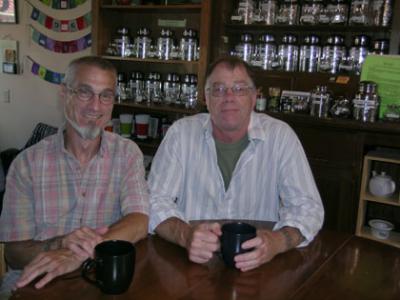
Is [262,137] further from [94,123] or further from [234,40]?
[234,40]

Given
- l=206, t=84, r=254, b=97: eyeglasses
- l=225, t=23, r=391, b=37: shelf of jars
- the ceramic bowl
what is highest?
l=225, t=23, r=391, b=37: shelf of jars

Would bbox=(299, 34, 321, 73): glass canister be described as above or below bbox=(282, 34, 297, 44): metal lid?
below

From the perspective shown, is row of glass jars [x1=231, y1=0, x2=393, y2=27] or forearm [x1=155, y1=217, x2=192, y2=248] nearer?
forearm [x1=155, y1=217, x2=192, y2=248]

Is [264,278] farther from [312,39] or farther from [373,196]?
[312,39]

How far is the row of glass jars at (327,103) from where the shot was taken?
2.58m

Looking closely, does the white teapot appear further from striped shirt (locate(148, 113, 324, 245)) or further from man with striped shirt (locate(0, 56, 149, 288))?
man with striped shirt (locate(0, 56, 149, 288))

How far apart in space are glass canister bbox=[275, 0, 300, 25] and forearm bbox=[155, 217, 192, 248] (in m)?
2.01

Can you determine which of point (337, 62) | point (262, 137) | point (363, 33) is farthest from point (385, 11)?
point (262, 137)

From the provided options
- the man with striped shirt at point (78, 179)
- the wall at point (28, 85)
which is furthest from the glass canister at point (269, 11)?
the man with striped shirt at point (78, 179)

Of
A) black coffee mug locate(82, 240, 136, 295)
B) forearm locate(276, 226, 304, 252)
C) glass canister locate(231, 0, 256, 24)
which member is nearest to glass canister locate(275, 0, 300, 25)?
glass canister locate(231, 0, 256, 24)

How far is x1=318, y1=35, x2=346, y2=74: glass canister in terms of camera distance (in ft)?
9.39

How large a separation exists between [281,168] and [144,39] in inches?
83.3

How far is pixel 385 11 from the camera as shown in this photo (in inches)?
104

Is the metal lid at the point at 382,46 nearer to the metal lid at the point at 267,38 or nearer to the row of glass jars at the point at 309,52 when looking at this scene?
the row of glass jars at the point at 309,52
